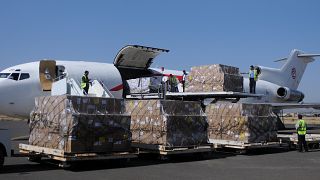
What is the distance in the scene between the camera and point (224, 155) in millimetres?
15477

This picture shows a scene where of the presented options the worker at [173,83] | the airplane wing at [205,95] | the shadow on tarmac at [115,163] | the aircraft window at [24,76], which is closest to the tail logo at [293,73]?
the airplane wing at [205,95]

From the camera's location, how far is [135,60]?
71.8 ft

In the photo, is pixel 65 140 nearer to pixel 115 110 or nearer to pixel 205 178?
pixel 115 110

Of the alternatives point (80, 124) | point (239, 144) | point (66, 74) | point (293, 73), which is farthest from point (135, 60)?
point (293, 73)

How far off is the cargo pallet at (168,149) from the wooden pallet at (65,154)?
136 cm

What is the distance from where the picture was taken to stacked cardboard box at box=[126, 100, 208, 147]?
1366 centimetres

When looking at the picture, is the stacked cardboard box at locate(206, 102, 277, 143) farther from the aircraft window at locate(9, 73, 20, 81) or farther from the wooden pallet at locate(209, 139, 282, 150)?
the aircraft window at locate(9, 73, 20, 81)

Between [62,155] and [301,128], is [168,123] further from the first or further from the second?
[301,128]

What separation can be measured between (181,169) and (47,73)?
32.2ft

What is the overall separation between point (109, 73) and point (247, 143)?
8.17m

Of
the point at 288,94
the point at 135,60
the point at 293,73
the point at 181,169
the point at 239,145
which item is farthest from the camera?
the point at 293,73

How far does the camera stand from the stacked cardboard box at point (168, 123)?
13.7 m

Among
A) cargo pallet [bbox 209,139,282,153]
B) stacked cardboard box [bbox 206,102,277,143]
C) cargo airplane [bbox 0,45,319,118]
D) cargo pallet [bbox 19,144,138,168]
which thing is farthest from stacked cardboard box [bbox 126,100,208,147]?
cargo airplane [bbox 0,45,319,118]

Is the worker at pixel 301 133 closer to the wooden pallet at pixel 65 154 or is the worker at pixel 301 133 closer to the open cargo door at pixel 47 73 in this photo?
the wooden pallet at pixel 65 154
